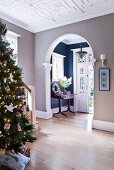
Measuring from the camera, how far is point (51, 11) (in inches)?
192

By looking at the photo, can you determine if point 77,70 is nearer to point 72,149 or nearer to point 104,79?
point 104,79

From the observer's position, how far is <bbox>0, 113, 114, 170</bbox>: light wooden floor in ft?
8.98

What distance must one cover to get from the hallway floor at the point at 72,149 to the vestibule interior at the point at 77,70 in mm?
2804

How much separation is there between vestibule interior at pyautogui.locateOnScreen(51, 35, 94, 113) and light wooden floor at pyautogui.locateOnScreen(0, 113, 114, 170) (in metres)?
2.80

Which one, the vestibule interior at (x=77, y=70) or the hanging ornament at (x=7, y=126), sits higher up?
the vestibule interior at (x=77, y=70)

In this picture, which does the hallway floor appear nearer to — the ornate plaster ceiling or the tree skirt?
the tree skirt

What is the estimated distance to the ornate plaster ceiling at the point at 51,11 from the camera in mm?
4406

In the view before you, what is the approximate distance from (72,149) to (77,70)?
15.7ft

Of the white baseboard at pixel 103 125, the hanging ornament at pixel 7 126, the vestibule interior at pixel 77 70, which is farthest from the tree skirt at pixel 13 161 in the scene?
the vestibule interior at pixel 77 70

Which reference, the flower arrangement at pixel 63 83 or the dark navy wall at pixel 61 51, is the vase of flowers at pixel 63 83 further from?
the dark navy wall at pixel 61 51

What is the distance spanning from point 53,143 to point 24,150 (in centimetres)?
86

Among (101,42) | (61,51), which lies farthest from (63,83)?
(101,42)

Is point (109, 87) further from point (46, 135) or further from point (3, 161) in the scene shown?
point (3, 161)

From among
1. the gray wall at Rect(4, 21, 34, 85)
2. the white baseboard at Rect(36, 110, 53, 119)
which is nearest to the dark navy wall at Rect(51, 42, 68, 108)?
the white baseboard at Rect(36, 110, 53, 119)
